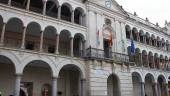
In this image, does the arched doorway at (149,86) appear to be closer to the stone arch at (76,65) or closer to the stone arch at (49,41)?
the stone arch at (76,65)

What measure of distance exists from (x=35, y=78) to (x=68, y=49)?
512 centimetres

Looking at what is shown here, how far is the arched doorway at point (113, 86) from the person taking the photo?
23281 mm

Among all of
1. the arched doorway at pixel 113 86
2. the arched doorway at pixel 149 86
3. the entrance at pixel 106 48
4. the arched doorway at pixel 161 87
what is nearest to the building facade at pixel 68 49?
the arched doorway at pixel 113 86

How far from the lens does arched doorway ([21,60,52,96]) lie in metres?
21.1

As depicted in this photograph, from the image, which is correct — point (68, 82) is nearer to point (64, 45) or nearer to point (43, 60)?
point (64, 45)

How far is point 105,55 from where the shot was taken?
23438 mm

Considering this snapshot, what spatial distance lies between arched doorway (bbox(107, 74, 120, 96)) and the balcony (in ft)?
6.35

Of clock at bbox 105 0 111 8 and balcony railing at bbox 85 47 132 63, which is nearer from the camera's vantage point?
balcony railing at bbox 85 47 132 63

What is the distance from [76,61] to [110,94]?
247 inches

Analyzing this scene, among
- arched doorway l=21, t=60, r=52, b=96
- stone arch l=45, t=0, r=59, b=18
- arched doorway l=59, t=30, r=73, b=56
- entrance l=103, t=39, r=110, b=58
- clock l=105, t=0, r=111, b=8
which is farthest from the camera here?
clock l=105, t=0, r=111, b=8

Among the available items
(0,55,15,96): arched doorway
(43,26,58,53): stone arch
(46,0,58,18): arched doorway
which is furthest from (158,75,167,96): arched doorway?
(0,55,15,96): arched doorway

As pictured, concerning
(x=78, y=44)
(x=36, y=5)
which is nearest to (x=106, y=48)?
(x=78, y=44)

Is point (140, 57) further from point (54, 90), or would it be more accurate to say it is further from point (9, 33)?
point (9, 33)

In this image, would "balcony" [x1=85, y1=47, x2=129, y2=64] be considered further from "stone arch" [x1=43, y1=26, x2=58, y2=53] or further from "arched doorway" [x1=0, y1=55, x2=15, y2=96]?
"arched doorway" [x1=0, y1=55, x2=15, y2=96]
